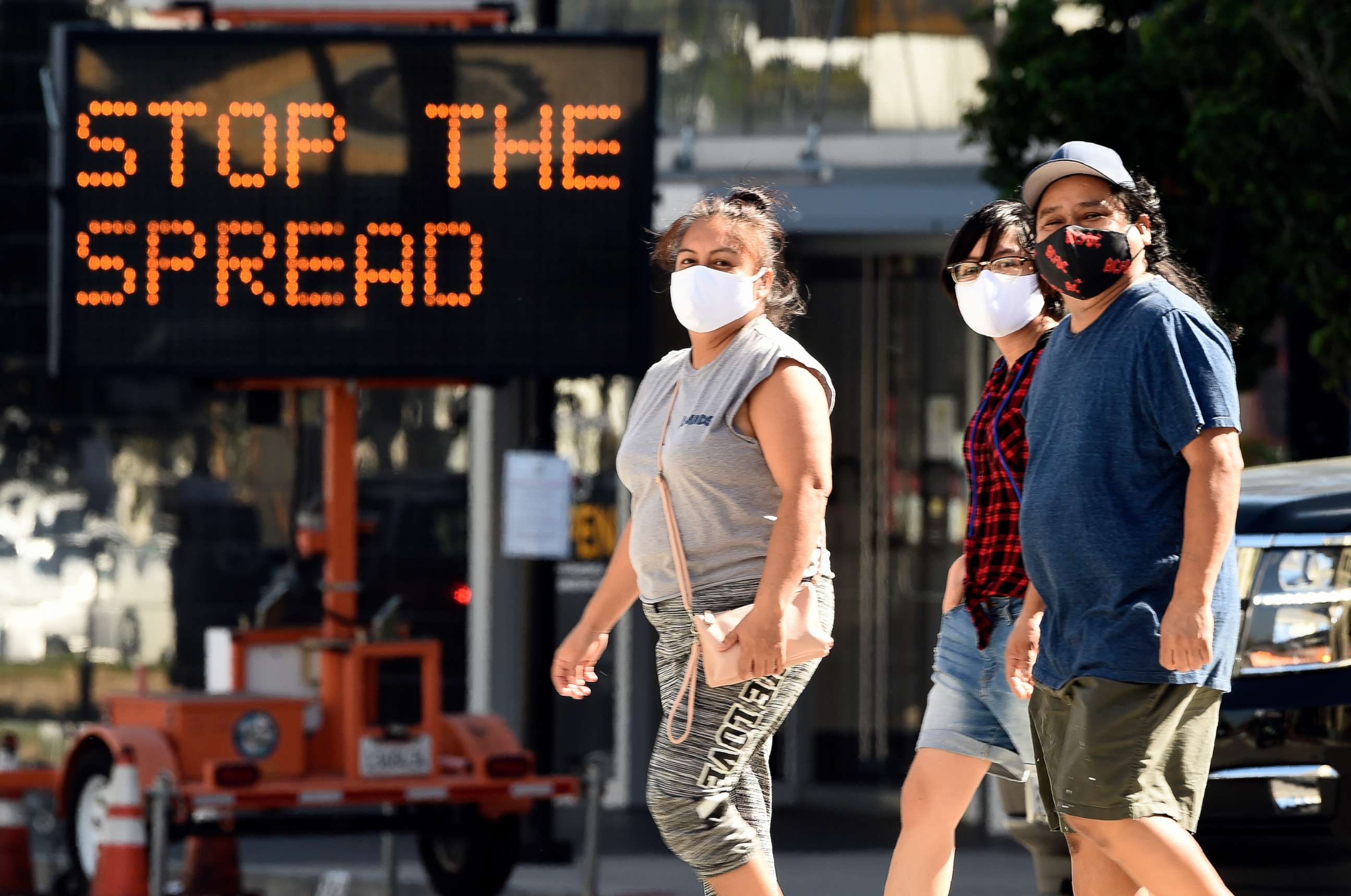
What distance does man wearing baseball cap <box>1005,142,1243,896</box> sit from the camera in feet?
13.8

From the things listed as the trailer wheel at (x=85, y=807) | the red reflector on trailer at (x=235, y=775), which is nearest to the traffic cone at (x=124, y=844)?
the red reflector on trailer at (x=235, y=775)

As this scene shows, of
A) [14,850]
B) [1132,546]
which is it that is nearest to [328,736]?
[14,850]

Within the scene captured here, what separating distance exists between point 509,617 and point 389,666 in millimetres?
671

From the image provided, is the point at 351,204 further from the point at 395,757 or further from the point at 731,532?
the point at 731,532

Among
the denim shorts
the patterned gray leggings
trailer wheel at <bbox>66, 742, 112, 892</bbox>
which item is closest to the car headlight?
the denim shorts

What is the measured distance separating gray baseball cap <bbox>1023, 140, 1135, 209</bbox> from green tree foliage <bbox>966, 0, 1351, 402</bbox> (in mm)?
3540

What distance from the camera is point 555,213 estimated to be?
8164 millimetres

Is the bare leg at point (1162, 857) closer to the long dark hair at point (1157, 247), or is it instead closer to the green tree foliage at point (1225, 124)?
the long dark hair at point (1157, 247)

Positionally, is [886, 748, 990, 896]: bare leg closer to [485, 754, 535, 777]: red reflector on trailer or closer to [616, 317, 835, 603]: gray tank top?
[616, 317, 835, 603]: gray tank top

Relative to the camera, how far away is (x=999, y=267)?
528 centimetres

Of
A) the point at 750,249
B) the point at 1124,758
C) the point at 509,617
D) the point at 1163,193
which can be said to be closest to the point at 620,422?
the point at 509,617

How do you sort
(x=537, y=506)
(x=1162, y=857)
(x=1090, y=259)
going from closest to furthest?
(x=1162, y=857)
(x=1090, y=259)
(x=537, y=506)

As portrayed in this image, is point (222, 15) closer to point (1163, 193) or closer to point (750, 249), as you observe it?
point (1163, 193)

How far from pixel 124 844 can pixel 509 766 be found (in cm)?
141
